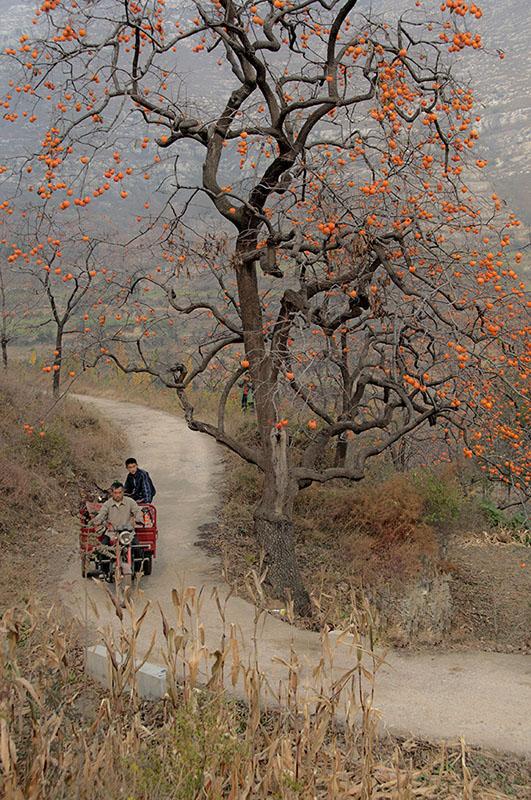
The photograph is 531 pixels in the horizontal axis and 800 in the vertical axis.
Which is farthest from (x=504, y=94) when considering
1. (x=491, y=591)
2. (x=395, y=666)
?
(x=395, y=666)

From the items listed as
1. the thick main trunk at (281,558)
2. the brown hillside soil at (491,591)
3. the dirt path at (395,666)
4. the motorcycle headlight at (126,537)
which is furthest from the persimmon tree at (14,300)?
the brown hillside soil at (491,591)

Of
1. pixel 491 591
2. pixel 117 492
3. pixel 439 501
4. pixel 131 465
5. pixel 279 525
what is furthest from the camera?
pixel 439 501

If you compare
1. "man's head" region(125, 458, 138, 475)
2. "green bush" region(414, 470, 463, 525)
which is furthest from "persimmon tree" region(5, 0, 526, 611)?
"green bush" region(414, 470, 463, 525)

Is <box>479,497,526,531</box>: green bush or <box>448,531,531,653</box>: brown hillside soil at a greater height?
<box>479,497,526,531</box>: green bush

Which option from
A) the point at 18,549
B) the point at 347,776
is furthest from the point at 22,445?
the point at 347,776

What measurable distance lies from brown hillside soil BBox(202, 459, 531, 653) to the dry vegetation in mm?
2414

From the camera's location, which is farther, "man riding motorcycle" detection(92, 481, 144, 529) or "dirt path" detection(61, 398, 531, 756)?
"man riding motorcycle" detection(92, 481, 144, 529)

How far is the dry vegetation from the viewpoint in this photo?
988 cm

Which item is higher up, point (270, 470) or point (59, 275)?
point (59, 275)

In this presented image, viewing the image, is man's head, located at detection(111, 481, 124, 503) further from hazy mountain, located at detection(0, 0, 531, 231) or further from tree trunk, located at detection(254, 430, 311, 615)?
hazy mountain, located at detection(0, 0, 531, 231)

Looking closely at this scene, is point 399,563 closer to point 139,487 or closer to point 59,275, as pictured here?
point 139,487

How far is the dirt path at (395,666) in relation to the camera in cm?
558

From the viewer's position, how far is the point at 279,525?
9195mm

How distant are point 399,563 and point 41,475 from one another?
655 centimetres
